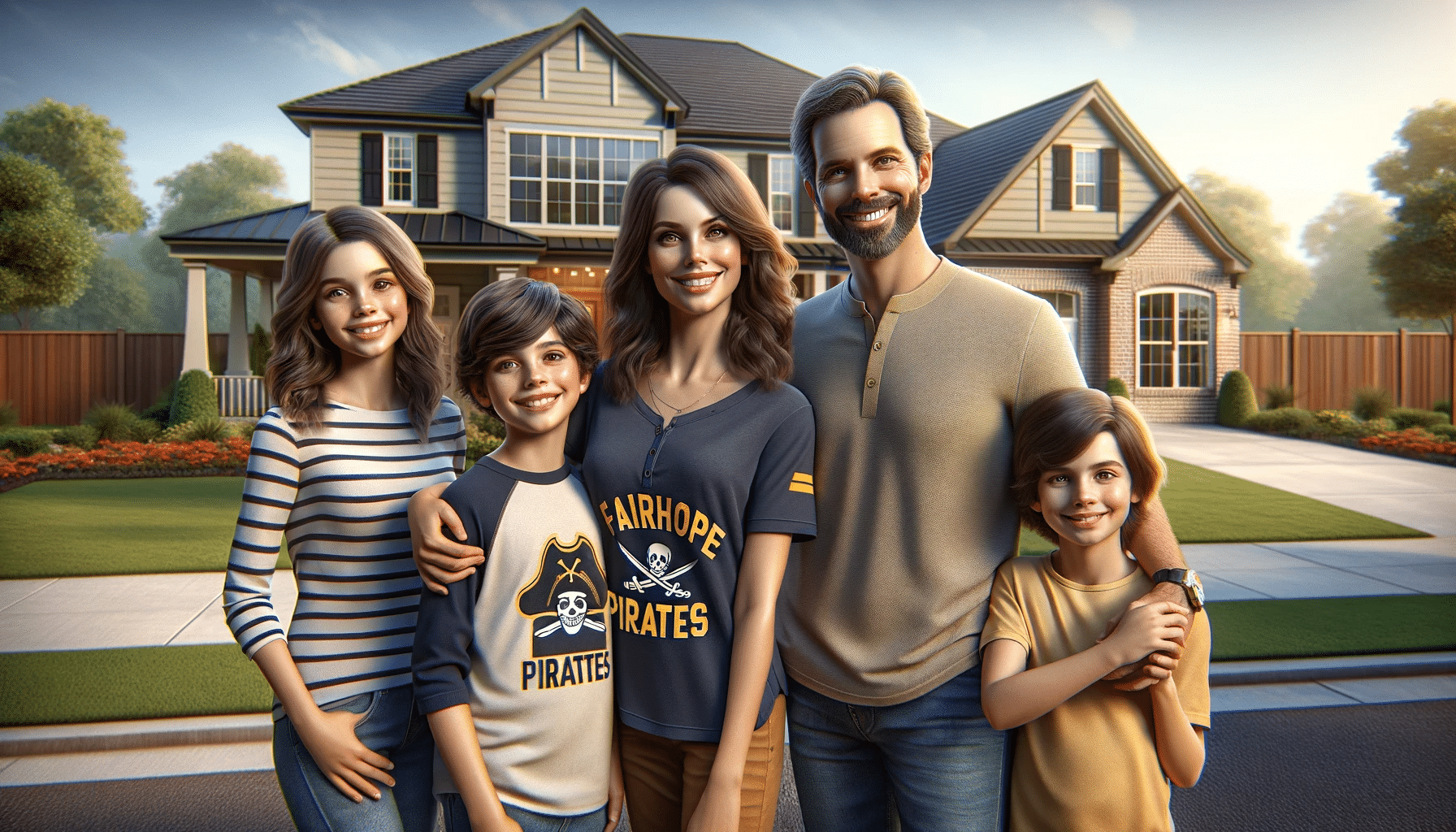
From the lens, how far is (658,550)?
2.07 meters

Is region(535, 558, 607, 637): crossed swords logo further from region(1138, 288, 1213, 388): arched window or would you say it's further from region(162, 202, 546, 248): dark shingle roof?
region(1138, 288, 1213, 388): arched window

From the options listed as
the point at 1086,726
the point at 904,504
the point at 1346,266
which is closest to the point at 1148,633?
the point at 1086,726

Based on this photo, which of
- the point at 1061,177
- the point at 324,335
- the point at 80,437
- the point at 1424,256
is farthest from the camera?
the point at 1424,256

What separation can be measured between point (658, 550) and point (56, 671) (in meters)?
5.37

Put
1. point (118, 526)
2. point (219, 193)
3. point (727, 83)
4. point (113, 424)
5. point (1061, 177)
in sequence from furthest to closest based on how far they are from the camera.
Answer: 1. point (219, 193)
2. point (727, 83)
3. point (1061, 177)
4. point (113, 424)
5. point (118, 526)

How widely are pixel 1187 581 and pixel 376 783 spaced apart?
6.53 ft

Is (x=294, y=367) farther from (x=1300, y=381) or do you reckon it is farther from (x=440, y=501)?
(x=1300, y=381)

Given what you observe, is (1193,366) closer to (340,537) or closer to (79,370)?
(340,537)

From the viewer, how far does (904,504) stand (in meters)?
2.20

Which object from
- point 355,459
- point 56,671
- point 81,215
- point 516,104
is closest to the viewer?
point 355,459

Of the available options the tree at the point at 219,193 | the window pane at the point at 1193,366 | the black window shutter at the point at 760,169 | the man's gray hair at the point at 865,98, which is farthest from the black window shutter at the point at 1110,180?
the tree at the point at 219,193

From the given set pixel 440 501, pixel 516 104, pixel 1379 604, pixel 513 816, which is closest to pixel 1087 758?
pixel 513 816

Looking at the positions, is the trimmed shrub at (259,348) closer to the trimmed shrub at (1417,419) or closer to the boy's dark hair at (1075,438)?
the boy's dark hair at (1075,438)

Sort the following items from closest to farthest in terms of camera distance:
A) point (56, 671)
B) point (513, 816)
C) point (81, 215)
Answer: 1. point (513, 816)
2. point (56, 671)
3. point (81, 215)
